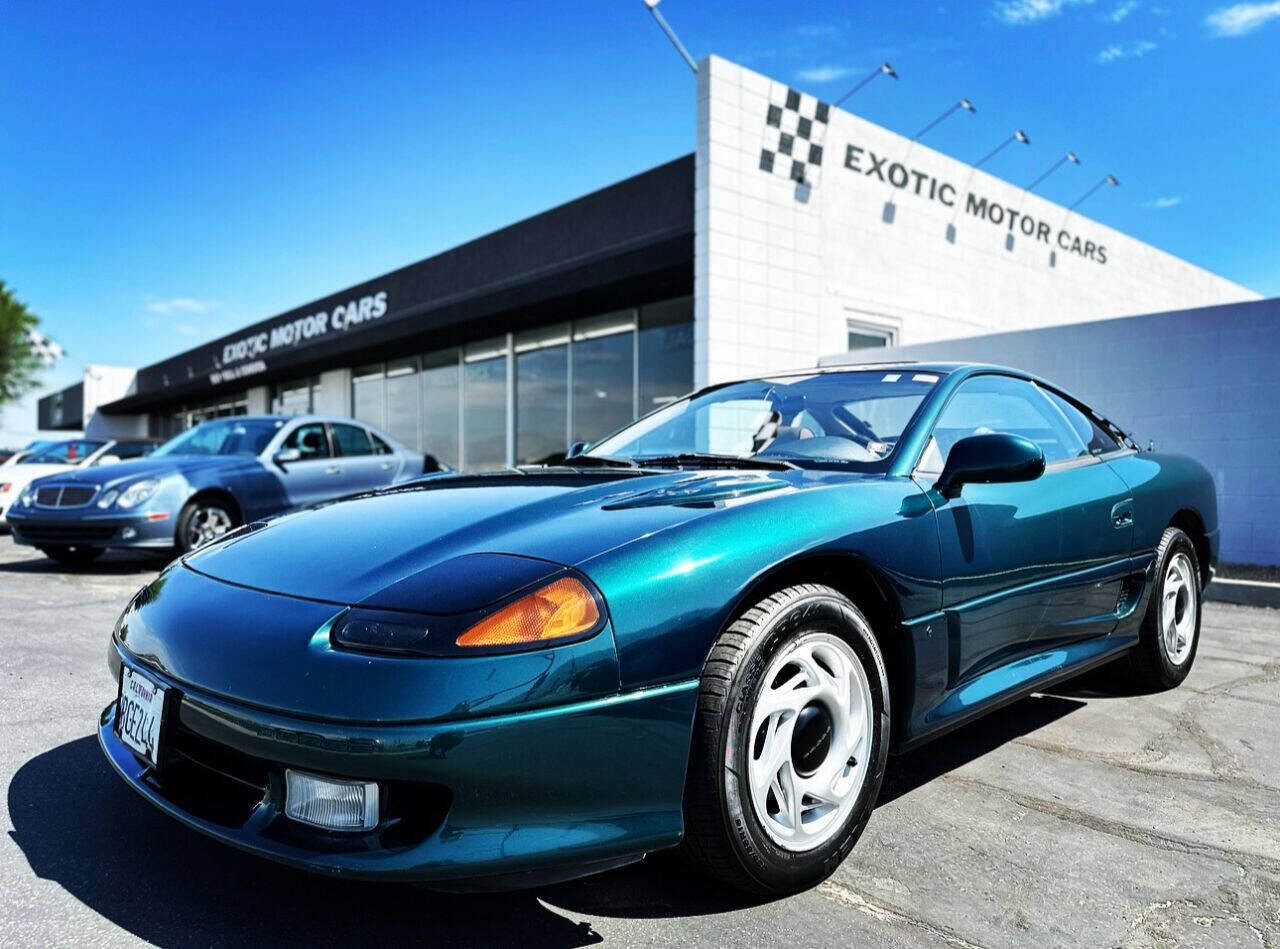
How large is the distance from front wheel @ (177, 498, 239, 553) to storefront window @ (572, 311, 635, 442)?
5.84 metres

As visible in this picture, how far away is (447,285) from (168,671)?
1242 cm

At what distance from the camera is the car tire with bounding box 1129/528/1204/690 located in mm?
3600

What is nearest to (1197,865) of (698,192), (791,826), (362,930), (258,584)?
(791,826)

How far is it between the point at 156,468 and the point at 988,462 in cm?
699

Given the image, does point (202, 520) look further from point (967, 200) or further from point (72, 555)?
point (967, 200)

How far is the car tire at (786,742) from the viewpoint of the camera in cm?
182

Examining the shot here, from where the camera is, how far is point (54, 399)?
40.4 meters

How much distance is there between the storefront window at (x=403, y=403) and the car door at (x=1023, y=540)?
14.9 m

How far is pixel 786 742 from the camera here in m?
1.99

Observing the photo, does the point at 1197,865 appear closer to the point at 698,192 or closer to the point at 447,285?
the point at 698,192

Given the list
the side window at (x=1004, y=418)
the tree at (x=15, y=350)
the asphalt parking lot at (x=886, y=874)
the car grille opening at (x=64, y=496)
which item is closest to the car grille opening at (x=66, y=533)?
the car grille opening at (x=64, y=496)

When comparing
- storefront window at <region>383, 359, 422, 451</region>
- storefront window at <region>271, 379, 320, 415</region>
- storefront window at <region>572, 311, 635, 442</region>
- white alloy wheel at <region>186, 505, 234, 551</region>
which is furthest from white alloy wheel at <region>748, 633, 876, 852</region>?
storefront window at <region>271, 379, 320, 415</region>

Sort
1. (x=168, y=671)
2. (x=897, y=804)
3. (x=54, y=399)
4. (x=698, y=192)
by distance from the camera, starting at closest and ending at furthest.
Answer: (x=168, y=671), (x=897, y=804), (x=698, y=192), (x=54, y=399)

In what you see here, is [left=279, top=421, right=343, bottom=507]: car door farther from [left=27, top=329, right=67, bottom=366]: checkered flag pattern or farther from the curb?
[left=27, top=329, right=67, bottom=366]: checkered flag pattern
